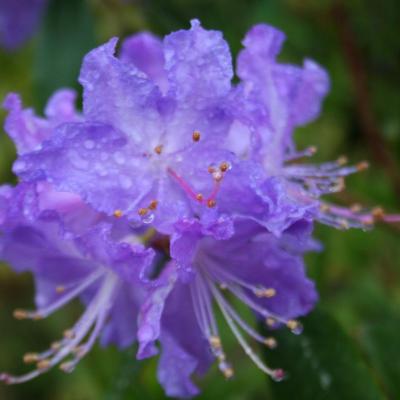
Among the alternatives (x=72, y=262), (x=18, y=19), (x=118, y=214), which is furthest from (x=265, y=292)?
(x=18, y=19)

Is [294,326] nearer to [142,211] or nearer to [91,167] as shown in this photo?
[142,211]

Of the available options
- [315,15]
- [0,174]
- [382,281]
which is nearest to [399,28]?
[315,15]

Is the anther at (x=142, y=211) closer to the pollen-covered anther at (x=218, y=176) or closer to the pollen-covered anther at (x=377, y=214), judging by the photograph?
→ the pollen-covered anther at (x=218, y=176)

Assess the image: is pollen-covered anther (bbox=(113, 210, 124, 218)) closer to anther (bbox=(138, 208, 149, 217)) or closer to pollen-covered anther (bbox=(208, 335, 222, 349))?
anther (bbox=(138, 208, 149, 217))

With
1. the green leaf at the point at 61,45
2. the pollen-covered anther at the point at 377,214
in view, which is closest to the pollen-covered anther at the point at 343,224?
the pollen-covered anther at the point at 377,214

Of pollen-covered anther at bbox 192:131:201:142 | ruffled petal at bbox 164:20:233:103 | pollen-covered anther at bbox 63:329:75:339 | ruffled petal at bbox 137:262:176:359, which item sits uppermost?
ruffled petal at bbox 164:20:233:103

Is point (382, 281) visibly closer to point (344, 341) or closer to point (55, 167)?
point (344, 341)

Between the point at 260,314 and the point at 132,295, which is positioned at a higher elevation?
the point at 132,295

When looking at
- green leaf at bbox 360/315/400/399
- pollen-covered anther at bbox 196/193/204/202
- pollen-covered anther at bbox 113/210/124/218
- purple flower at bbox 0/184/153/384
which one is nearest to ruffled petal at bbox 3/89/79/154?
purple flower at bbox 0/184/153/384
